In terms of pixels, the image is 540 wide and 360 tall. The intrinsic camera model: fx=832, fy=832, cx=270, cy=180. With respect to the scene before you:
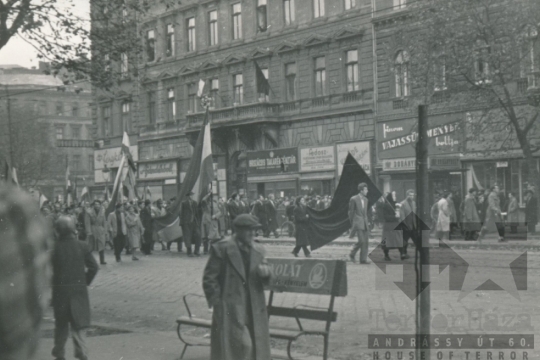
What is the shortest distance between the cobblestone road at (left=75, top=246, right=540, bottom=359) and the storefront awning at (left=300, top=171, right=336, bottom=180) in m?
19.2

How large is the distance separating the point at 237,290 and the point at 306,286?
1226 millimetres

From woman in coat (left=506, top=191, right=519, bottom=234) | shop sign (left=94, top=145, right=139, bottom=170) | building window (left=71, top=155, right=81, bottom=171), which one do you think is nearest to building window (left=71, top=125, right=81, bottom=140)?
building window (left=71, top=155, right=81, bottom=171)

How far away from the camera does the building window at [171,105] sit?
162 ft

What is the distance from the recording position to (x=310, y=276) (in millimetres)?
7949

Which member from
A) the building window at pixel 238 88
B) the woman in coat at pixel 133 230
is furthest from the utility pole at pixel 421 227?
the building window at pixel 238 88

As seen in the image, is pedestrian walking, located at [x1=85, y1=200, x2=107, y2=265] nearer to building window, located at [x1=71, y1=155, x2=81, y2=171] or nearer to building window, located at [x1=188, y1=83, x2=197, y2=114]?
building window, located at [x1=188, y1=83, x2=197, y2=114]

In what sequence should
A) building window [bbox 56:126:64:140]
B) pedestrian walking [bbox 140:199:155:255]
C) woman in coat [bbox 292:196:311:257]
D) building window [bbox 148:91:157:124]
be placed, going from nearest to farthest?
woman in coat [bbox 292:196:311:257], pedestrian walking [bbox 140:199:155:255], building window [bbox 148:91:157:124], building window [bbox 56:126:64:140]

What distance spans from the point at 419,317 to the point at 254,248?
1623 millimetres

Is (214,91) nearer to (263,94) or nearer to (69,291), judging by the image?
(263,94)

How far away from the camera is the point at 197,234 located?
77.4 feet

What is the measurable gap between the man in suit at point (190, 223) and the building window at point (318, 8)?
62.5ft

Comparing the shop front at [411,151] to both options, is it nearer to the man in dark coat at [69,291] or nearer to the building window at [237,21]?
the building window at [237,21]

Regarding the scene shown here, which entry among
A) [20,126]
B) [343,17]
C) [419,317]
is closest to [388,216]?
[419,317]

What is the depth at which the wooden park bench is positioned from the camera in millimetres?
7602
